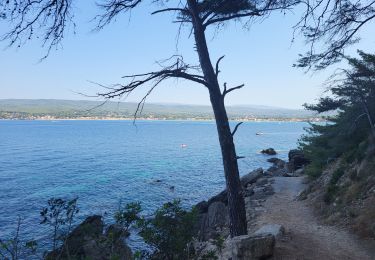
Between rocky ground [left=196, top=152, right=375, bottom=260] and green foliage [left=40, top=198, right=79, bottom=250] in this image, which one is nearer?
green foliage [left=40, top=198, right=79, bottom=250]

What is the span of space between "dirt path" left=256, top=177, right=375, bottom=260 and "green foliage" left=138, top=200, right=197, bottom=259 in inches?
197

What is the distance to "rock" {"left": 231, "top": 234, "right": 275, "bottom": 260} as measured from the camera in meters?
8.52

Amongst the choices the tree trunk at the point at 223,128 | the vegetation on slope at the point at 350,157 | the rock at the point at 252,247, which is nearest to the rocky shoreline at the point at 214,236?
the rock at the point at 252,247

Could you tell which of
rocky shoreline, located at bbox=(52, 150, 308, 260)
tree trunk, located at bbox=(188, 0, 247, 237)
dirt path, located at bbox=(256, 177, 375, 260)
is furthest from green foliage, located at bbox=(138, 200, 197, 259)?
dirt path, located at bbox=(256, 177, 375, 260)

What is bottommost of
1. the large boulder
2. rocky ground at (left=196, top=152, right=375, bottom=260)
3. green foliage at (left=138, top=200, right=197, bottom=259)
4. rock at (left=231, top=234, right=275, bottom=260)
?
the large boulder

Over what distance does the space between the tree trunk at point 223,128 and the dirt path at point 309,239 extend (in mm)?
2047

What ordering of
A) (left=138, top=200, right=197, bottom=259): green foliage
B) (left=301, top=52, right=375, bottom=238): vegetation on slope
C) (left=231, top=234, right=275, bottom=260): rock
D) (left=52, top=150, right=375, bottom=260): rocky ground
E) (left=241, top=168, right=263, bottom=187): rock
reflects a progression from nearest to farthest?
(left=138, top=200, right=197, bottom=259): green foliage < (left=52, top=150, right=375, bottom=260): rocky ground < (left=231, top=234, right=275, bottom=260): rock < (left=301, top=52, right=375, bottom=238): vegetation on slope < (left=241, top=168, right=263, bottom=187): rock

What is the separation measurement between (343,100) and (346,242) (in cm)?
1603

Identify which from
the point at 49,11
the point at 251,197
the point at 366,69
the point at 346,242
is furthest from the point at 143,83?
the point at 251,197

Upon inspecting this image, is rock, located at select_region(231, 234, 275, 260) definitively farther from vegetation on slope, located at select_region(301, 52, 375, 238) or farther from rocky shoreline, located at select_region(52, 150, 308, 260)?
vegetation on slope, located at select_region(301, 52, 375, 238)

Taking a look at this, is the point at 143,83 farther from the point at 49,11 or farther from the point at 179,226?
the point at 179,226

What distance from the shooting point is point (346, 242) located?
1098 cm

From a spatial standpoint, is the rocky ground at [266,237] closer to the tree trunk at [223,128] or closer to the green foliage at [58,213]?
the green foliage at [58,213]

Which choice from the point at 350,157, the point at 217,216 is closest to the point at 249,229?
the point at 217,216
